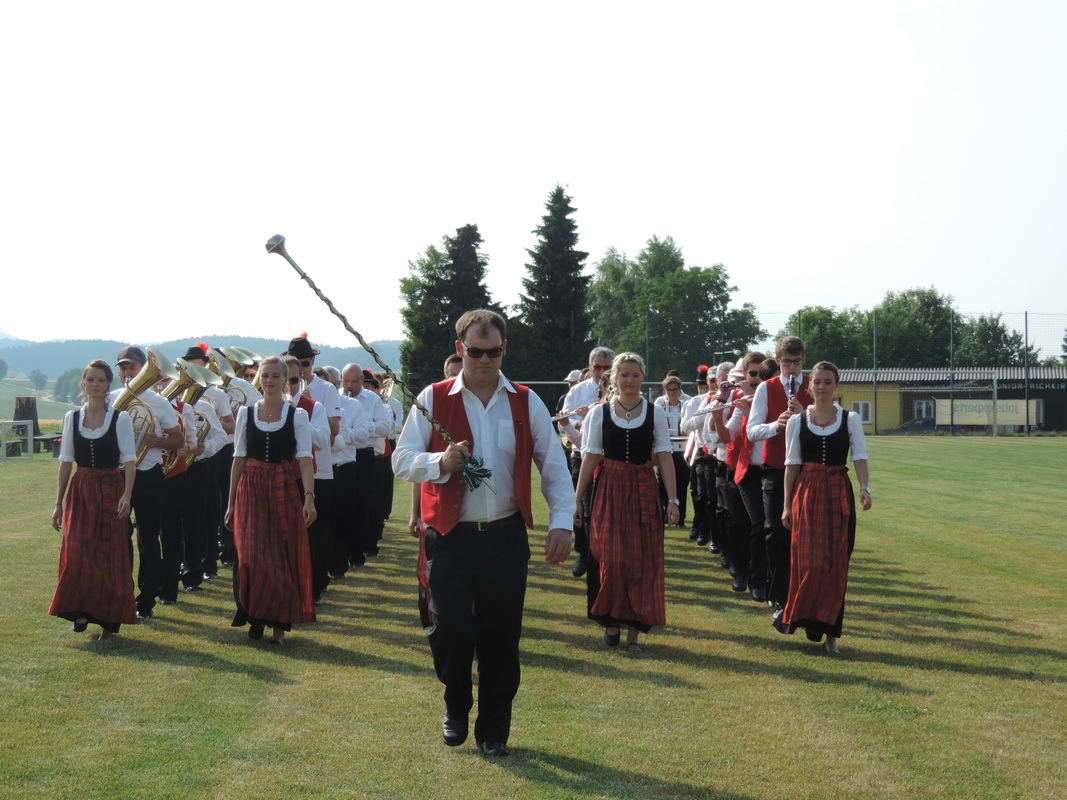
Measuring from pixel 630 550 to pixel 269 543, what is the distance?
2408 mm

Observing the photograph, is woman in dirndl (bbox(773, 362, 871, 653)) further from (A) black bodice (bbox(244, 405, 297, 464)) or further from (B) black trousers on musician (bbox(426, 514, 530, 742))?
(A) black bodice (bbox(244, 405, 297, 464))

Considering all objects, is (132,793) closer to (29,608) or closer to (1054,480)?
(29,608)

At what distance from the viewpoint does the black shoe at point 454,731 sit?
537 cm

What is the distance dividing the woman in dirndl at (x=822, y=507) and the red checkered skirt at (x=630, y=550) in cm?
90

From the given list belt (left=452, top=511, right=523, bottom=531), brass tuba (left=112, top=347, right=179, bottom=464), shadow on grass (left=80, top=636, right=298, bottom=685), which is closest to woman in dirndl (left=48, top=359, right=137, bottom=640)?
shadow on grass (left=80, top=636, right=298, bottom=685)

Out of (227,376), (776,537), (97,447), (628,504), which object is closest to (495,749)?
(628,504)

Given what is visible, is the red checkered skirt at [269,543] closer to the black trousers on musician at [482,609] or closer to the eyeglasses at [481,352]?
the black trousers on musician at [482,609]

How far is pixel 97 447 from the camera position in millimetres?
7930

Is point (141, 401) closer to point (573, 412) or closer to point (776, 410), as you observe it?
point (573, 412)

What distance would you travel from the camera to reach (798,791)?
482 cm

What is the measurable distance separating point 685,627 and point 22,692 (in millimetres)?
4480

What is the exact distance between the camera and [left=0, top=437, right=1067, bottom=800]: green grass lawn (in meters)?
4.95

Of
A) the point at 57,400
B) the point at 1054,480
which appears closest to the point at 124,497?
the point at 1054,480

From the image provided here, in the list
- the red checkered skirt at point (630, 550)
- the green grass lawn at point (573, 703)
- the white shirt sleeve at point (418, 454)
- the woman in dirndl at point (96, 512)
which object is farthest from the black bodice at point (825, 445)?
the woman in dirndl at point (96, 512)
